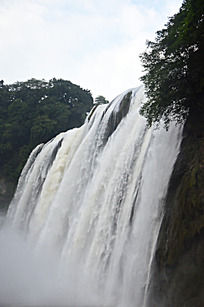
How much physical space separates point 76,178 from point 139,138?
12.4ft

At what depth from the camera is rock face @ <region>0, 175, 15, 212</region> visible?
23.0 m

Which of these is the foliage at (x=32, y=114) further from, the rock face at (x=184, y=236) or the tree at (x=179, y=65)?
the rock face at (x=184, y=236)

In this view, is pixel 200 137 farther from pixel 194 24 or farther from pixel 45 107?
pixel 45 107

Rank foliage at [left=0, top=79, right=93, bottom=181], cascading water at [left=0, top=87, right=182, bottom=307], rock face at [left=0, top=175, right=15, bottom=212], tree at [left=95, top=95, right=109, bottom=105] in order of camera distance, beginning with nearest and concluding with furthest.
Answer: cascading water at [left=0, top=87, right=182, bottom=307], rock face at [left=0, top=175, right=15, bottom=212], foliage at [left=0, top=79, right=93, bottom=181], tree at [left=95, top=95, right=109, bottom=105]

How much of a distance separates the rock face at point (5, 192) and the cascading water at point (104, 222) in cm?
1184

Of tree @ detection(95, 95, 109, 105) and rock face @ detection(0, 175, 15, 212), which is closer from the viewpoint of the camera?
rock face @ detection(0, 175, 15, 212)

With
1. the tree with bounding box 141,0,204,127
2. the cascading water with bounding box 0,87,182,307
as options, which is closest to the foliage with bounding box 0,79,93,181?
the cascading water with bounding box 0,87,182,307

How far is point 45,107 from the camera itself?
28500 mm

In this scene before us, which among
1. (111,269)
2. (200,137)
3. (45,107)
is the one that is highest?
(45,107)

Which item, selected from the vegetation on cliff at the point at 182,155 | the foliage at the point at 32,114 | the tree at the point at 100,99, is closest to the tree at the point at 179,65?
the vegetation on cliff at the point at 182,155

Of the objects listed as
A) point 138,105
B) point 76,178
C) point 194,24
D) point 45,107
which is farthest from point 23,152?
point 194,24

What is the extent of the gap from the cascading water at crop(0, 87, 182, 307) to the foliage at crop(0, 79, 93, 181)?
47.5ft

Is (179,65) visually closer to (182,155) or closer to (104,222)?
(182,155)

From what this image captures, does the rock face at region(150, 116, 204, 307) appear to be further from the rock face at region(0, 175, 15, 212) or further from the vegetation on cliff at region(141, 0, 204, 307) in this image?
the rock face at region(0, 175, 15, 212)
